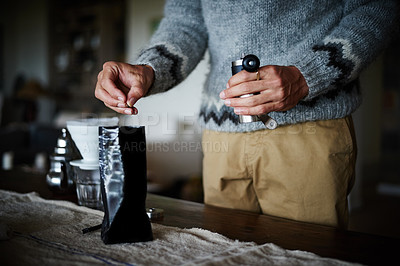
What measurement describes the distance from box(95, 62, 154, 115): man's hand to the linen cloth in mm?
235

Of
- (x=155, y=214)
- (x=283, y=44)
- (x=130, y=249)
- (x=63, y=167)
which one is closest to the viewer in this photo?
(x=130, y=249)

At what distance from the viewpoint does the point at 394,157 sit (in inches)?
207

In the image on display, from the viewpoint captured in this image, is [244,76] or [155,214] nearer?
[244,76]

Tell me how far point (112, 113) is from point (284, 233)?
192 centimetres

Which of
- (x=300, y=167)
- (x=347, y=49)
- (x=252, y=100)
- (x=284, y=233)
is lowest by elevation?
(x=284, y=233)

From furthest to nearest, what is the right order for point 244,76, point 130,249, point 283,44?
point 283,44, point 244,76, point 130,249

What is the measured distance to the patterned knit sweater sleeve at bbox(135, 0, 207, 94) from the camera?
900 mm

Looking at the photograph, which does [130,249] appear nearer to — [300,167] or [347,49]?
[300,167]

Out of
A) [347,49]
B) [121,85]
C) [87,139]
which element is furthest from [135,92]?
[347,49]

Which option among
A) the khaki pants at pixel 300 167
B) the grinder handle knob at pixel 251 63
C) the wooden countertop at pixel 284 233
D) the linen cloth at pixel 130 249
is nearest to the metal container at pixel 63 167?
the wooden countertop at pixel 284 233

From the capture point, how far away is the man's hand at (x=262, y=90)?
682mm

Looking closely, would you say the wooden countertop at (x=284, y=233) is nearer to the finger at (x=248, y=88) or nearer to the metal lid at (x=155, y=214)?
the metal lid at (x=155, y=214)

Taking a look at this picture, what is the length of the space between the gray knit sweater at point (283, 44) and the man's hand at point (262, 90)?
7 cm

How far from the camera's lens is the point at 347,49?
76 cm
